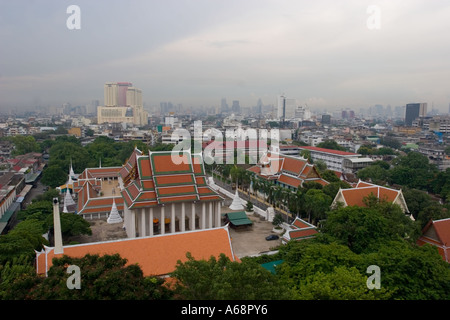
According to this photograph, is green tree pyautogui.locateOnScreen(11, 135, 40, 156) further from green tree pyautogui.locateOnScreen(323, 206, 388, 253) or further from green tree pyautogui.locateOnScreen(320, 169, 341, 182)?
green tree pyautogui.locateOnScreen(323, 206, 388, 253)

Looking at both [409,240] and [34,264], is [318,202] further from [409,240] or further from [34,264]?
[34,264]

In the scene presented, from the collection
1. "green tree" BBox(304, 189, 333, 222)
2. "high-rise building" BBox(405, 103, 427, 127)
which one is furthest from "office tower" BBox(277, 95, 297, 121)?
"green tree" BBox(304, 189, 333, 222)

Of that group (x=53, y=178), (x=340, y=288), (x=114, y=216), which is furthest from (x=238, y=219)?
(x=53, y=178)

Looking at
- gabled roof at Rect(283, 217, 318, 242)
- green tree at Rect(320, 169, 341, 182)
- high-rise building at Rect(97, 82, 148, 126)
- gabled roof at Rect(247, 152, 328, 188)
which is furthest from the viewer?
high-rise building at Rect(97, 82, 148, 126)

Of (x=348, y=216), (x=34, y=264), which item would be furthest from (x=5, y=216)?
(x=348, y=216)

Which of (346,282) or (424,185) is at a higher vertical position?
(346,282)

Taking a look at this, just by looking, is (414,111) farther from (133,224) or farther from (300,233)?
(133,224)
